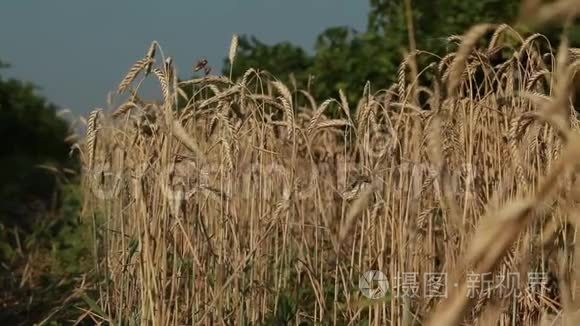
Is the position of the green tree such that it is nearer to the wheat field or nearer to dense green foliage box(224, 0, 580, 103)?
dense green foliage box(224, 0, 580, 103)

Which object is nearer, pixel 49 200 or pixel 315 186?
pixel 315 186

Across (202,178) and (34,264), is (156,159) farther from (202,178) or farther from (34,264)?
(34,264)

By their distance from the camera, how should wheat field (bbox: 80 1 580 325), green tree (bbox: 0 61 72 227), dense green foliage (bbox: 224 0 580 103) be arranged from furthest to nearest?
green tree (bbox: 0 61 72 227), dense green foliage (bbox: 224 0 580 103), wheat field (bbox: 80 1 580 325)

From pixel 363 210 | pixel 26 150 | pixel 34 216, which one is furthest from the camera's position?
pixel 26 150

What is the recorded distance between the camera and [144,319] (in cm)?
209

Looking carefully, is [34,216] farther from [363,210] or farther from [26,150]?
[363,210]

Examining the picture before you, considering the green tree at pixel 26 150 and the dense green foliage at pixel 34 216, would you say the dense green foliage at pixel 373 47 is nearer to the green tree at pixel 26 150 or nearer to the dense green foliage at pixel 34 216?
the dense green foliage at pixel 34 216

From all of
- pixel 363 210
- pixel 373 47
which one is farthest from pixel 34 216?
pixel 363 210

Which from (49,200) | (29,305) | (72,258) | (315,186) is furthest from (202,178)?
(49,200)

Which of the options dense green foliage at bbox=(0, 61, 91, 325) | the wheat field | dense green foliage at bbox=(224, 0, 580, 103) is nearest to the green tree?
dense green foliage at bbox=(0, 61, 91, 325)

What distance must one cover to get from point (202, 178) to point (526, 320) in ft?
2.84

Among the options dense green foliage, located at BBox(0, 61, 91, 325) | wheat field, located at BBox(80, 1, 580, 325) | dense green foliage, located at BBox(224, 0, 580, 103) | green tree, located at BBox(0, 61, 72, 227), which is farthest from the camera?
green tree, located at BBox(0, 61, 72, 227)

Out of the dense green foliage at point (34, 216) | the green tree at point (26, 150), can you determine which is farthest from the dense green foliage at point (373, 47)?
the green tree at point (26, 150)

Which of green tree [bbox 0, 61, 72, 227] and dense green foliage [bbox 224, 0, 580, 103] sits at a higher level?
dense green foliage [bbox 224, 0, 580, 103]
